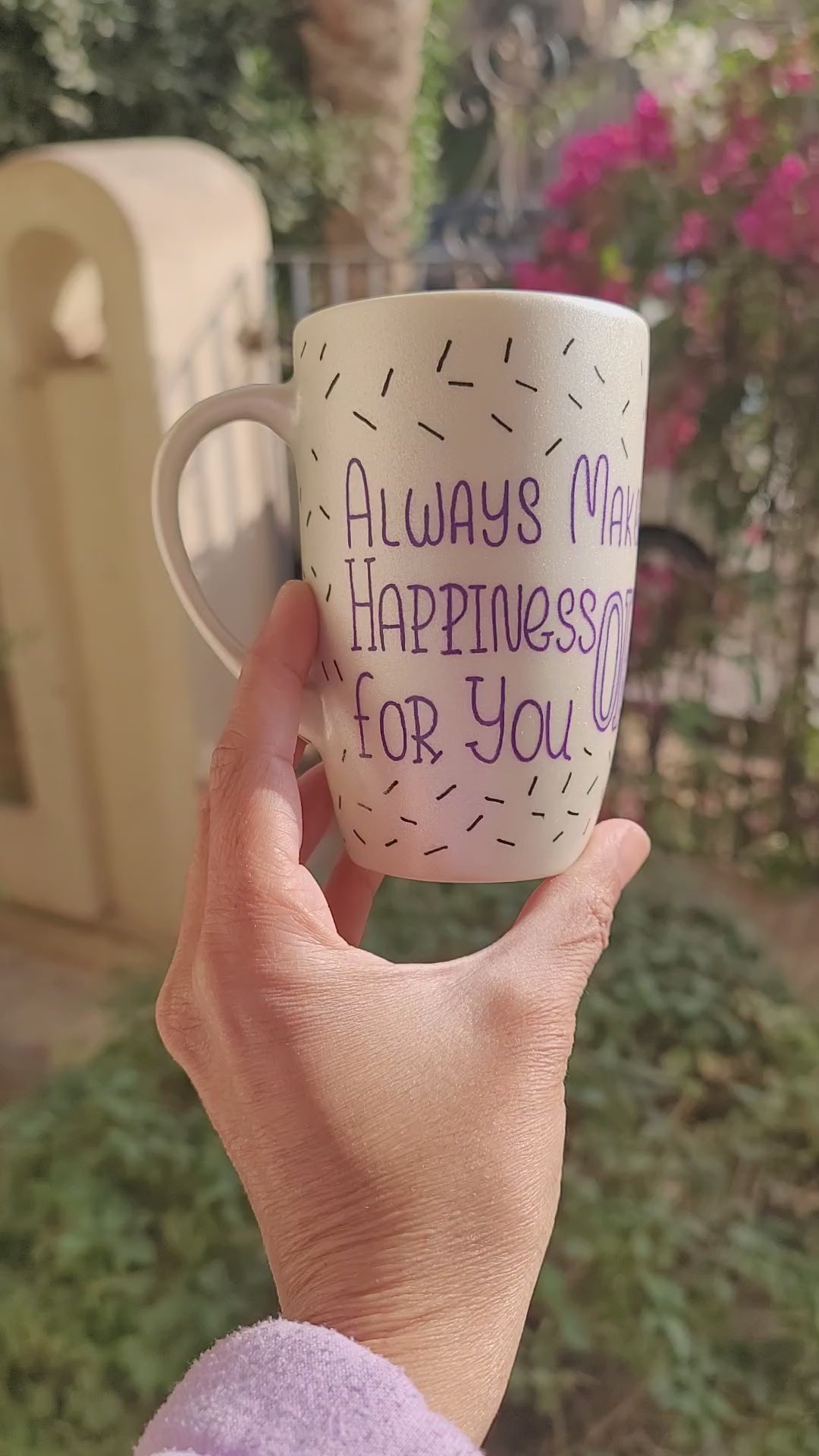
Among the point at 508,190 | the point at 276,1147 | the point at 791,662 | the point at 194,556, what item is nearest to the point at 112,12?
the point at 194,556

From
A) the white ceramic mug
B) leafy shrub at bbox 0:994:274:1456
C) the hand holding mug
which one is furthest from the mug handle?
leafy shrub at bbox 0:994:274:1456

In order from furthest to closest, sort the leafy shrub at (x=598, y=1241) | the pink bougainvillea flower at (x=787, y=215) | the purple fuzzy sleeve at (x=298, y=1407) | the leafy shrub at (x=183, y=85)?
the leafy shrub at (x=183, y=85) → the pink bougainvillea flower at (x=787, y=215) → the leafy shrub at (x=598, y=1241) → the purple fuzzy sleeve at (x=298, y=1407)

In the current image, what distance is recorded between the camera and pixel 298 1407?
1.44ft

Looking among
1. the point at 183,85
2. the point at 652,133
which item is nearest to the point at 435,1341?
the point at 652,133

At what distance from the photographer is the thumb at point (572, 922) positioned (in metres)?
0.55

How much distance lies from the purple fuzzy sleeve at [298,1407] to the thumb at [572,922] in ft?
0.65

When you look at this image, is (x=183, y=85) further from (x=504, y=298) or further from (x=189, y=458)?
(x=504, y=298)

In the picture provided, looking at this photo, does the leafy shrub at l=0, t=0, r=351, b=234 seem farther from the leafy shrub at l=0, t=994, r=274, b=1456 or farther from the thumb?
the thumb

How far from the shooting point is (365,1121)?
48 centimetres

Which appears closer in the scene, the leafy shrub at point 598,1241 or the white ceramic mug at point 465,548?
the white ceramic mug at point 465,548

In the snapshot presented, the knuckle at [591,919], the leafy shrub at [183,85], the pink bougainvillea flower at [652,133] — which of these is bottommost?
the knuckle at [591,919]

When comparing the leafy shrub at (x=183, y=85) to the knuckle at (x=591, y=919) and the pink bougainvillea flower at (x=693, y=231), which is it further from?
the knuckle at (x=591, y=919)

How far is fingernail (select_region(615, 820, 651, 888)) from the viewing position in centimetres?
66

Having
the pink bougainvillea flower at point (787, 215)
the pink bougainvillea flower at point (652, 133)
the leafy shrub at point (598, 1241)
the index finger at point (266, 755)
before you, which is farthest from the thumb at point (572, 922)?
the pink bougainvillea flower at point (652, 133)
